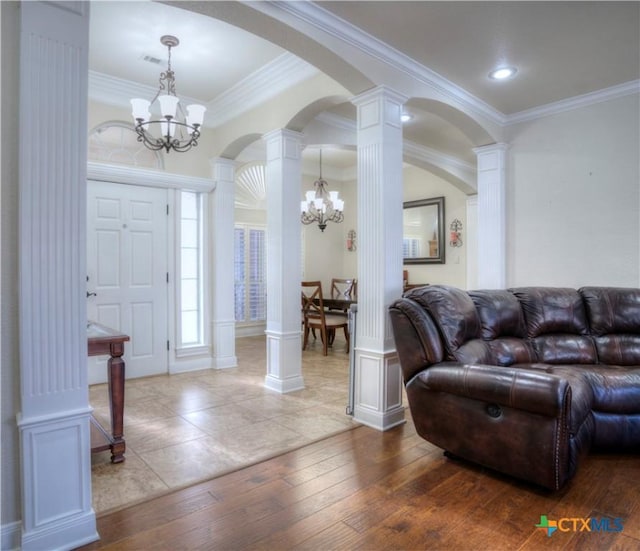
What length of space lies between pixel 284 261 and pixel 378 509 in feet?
7.78

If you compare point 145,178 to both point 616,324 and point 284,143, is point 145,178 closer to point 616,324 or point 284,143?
point 284,143

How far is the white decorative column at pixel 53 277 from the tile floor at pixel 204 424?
407 millimetres

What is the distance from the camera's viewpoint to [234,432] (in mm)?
2918

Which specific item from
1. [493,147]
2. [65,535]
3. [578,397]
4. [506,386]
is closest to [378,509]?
[506,386]

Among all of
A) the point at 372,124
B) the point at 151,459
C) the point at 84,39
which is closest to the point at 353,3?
the point at 372,124

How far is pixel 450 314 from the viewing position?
104 inches

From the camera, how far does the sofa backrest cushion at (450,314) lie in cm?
256

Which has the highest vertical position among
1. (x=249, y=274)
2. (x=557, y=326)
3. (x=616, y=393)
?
(x=249, y=274)

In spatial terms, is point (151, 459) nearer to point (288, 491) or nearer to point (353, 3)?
point (288, 491)

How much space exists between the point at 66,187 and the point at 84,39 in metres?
0.61

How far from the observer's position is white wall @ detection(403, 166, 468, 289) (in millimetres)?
6750

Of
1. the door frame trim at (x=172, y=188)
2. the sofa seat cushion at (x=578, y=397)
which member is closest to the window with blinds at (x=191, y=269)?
the door frame trim at (x=172, y=188)

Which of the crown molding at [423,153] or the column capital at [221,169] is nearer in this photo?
the crown molding at [423,153]

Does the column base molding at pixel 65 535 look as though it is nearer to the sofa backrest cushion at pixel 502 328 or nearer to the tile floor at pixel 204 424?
the tile floor at pixel 204 424
